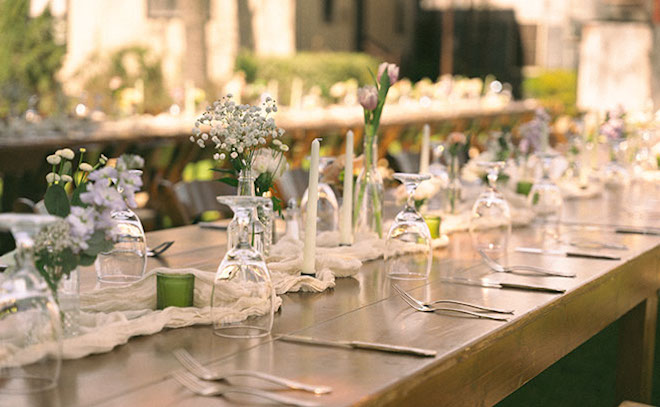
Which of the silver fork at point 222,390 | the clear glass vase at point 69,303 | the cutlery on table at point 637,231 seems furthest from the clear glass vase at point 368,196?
the silver fork at point 222,390

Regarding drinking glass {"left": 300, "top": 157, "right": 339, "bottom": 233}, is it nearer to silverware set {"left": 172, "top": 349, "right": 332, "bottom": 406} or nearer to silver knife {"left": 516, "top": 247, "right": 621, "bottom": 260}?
silver knife {"left": 516, "top": 247, "right": 621, "bottom": 260}

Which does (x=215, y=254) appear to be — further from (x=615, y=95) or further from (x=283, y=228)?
(x=615, y=95)

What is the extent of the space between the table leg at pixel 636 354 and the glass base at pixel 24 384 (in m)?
2.44

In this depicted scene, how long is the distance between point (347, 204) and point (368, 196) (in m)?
0.20

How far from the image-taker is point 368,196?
2941 mm

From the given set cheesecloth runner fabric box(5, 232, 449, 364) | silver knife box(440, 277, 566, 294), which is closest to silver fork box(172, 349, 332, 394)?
cheesecloth runner fabric box(5, 232, 449, 364)

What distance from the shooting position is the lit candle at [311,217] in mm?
2309

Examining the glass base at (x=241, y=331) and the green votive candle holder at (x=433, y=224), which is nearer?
the glass base at (x=241, y=331)

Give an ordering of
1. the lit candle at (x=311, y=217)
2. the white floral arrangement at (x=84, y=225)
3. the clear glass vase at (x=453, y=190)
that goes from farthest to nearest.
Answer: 1. the clear glass vase at (x=453, y=190)
2. the lit candle at (x=311, y=217)
3. the white floral arrangement at (x=84, y=225)

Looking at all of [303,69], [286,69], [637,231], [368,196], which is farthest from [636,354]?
[303,69]

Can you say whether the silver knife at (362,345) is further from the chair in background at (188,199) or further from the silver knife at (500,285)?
the chair in background at (188,199)

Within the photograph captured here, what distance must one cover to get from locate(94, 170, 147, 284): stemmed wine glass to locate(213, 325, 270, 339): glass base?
1.48 ft

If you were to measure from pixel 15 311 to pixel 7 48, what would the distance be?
33.2ft

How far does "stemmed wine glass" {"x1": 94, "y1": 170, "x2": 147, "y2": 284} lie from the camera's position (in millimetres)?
2215
